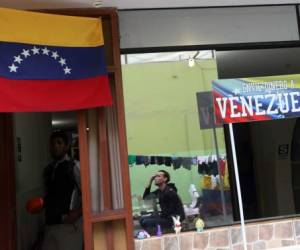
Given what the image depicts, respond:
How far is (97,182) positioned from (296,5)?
3047mm

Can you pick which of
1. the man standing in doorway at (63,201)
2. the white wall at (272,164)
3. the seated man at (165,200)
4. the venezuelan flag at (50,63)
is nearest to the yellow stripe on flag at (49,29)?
the venezuelan flag at (50,63)

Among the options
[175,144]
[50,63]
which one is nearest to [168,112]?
[175,144]

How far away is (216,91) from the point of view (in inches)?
149

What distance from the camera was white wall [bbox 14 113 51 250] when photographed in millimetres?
4711

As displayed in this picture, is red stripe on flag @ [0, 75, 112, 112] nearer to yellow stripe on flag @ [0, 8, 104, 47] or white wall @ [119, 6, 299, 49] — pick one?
yellow stripe on flag @ [0, 8, 104, 47]

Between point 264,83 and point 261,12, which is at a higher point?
point 261,12

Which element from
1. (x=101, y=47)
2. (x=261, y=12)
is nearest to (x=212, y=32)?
(x=261, y=12)

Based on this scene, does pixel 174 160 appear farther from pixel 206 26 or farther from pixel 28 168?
pixel 28 168

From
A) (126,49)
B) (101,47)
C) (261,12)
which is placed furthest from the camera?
(261,12)

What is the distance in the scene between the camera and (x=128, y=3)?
3824 millimetres

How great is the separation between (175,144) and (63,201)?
151cm

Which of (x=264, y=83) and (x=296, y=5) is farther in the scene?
(x=296, y=5)

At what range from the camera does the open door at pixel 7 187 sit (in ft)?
13.2

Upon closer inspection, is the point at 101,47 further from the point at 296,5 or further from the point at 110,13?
the point at 296,5
